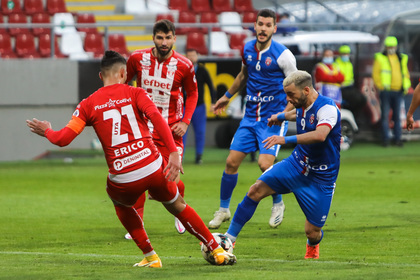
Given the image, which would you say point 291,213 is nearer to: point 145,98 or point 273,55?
point 273,55

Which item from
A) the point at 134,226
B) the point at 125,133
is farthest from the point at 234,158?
the point at 125,133

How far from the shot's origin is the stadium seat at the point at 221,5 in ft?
85.3

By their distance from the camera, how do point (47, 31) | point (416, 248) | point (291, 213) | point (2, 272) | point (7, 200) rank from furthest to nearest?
point (47, 31), point (7, 200), point (291, 213), point (416, 248), point (2, 272)

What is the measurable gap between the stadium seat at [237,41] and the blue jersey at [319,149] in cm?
1585

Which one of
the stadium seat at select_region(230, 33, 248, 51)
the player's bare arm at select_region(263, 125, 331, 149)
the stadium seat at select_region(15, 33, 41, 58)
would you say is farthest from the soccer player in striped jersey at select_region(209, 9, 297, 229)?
the stadium seat at select_region(230, 33, 248, 51)

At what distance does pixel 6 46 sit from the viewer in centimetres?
2138

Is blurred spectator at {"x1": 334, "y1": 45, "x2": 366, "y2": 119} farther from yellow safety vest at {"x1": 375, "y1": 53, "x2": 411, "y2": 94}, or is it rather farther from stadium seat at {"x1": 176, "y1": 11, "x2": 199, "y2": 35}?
stadium seat at {"x1": 176, "y1": 11, "x2": 199, "y2": 35}

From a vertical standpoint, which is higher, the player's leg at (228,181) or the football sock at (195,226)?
the football sock at (195,226)

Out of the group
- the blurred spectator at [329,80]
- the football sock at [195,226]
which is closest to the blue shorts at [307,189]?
the football sock at [195,226]

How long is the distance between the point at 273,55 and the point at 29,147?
11229 mm

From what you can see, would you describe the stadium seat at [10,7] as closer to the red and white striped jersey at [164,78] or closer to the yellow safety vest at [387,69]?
the yellow safety vest at [387,69]

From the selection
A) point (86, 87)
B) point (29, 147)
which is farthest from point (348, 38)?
point (29, 147)

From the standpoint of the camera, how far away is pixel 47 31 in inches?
844

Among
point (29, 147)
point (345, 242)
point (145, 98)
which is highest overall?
point (145, 98)
